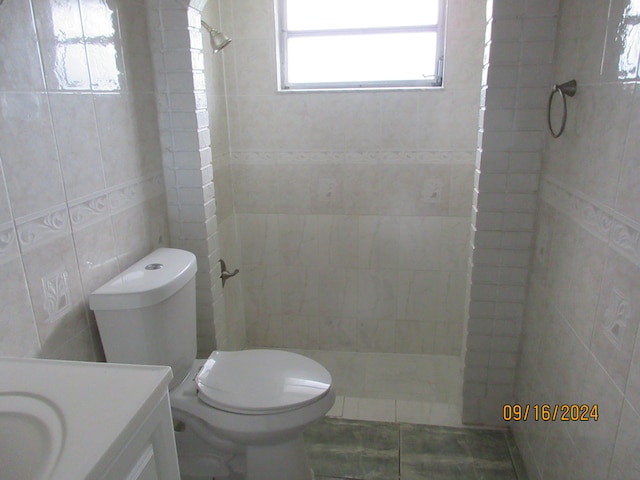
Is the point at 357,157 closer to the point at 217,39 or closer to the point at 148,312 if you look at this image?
the point at 217,39

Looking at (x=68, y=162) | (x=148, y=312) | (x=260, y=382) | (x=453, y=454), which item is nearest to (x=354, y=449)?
(x=453, y=454)

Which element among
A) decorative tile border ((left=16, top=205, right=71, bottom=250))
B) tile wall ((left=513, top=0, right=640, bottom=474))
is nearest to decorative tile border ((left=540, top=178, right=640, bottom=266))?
tile wall ((left=513, top=0, right=640, bottom=474))

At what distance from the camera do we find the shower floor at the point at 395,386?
2166 millimetres

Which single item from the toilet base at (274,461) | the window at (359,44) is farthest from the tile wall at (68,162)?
the window at (359,44)

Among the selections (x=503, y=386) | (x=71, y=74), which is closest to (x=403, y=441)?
(x=503, y=386)

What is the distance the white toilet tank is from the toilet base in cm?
37

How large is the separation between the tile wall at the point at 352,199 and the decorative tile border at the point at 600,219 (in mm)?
830

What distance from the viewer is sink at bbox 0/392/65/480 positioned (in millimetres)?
665

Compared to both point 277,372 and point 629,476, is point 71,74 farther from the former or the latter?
point 629,476

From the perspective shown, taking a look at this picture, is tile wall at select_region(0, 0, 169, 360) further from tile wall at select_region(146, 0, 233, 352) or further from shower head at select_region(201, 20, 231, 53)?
shower head at select_region(201, 20, 231, 53)

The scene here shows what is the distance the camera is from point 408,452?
1.93m

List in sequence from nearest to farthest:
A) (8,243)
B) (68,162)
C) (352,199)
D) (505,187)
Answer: (8,243)
(68,162)
(505,187)
(352,199)

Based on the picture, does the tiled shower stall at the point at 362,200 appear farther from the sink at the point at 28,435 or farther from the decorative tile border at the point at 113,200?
the sink at the point at 28,435

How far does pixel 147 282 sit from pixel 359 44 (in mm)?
1635
